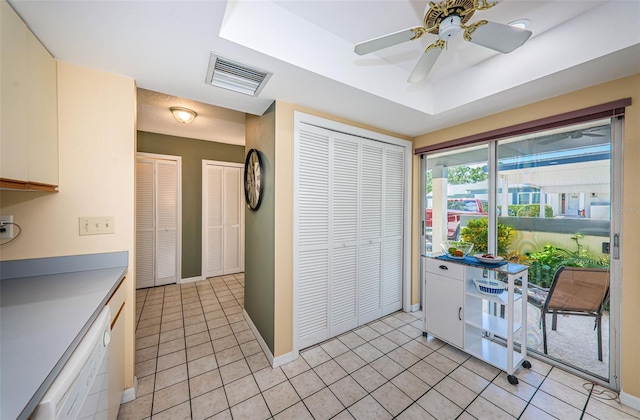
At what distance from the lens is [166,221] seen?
3.91 meters

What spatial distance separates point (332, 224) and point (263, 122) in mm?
1216

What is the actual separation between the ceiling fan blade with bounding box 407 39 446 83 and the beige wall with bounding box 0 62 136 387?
1.98m

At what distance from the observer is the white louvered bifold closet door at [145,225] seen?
3.70 metres

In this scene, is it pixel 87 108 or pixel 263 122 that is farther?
pixel 263 122

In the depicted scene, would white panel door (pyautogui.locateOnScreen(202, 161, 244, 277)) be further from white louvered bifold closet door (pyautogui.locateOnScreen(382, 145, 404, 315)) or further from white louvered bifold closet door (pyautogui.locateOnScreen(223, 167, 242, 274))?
white louvered bifold closet door (pyautogui.locateOnScreen(382, 145, 404, 315))

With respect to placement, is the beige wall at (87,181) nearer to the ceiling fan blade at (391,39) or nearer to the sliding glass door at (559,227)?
the ceiling fan blade at (391,39)

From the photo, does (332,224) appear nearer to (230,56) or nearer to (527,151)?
(230,56)

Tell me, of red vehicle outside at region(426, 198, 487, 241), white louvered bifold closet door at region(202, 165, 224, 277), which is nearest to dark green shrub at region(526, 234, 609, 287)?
red vehicle outside at region(426, 198, 487, 241)

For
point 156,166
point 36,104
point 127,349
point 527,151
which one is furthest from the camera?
point 156,166

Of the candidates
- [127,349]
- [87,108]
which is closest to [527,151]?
[87,108]

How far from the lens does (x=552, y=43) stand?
1.57 meters

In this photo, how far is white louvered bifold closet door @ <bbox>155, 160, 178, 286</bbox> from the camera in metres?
3.84

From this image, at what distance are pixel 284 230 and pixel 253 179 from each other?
74cm

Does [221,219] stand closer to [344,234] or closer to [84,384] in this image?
[344,234]
